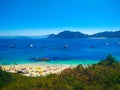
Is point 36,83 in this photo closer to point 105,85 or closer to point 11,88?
point 11,88

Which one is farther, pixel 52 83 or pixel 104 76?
pixel 104 76

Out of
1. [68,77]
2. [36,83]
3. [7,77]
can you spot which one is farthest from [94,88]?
[7,77]

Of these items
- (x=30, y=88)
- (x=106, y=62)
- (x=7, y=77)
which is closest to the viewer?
(x=30, y=88)

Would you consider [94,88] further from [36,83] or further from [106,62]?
[106,62]

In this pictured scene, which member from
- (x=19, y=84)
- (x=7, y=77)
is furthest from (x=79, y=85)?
(x=7, y=77)

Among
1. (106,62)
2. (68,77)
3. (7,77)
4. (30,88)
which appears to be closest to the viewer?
(30,88)

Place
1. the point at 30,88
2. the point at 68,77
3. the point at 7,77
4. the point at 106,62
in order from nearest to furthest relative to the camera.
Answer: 1. the point at 30,88
2. the point at 68,77
3. the point at 7,77
4. the point at 106,62

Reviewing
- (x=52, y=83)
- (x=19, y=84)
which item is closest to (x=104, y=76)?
(x=52, y=83)

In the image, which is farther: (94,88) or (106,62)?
(106,62)

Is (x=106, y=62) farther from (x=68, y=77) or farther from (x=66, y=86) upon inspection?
(x=66, y=86)
